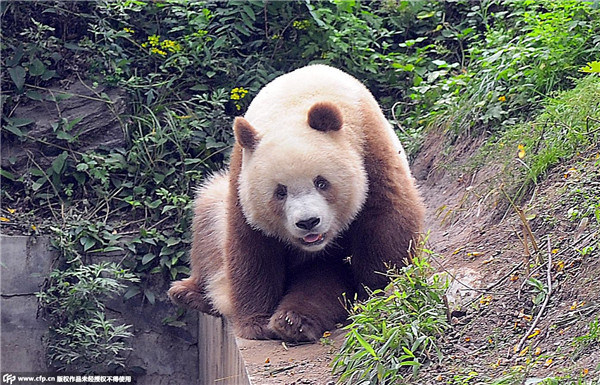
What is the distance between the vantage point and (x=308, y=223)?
4.23 m

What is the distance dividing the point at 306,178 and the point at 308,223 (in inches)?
10.1

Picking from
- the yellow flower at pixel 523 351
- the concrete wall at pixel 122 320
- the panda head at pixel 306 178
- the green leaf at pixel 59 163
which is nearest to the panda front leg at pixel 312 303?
the panda head at pixel 306 178

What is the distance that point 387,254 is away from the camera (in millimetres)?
4543

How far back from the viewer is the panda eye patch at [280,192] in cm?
436

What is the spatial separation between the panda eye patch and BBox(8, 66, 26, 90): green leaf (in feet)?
14.3

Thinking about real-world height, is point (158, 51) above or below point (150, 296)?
above

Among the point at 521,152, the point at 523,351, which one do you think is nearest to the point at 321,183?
the point at 523,351

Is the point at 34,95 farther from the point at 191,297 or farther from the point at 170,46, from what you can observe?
the point at 191,297

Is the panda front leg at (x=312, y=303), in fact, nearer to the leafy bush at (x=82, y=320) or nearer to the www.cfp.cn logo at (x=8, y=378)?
the leafy bush at (x=82, y=320)

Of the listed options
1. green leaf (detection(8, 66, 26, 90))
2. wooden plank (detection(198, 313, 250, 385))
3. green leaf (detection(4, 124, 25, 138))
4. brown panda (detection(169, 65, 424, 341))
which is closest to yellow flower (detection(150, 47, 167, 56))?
green leaf (detection(8, 66, 26, 90))

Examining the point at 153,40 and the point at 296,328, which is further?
the point at 153,40

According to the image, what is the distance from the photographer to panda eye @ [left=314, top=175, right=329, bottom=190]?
14.3 feet

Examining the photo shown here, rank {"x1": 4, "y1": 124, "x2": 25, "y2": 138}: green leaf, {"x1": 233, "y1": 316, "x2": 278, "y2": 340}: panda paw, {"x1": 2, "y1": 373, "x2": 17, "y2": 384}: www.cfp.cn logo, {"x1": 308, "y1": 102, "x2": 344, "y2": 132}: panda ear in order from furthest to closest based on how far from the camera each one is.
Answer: {"x1": 4, "y1": 124, "x2": 25, "y2": 138}: green leaf
{"x1": 2, "y1": 373, "x2": 17, "y2": 384}: www.cfp.cn logo
{"x1": 233, "y1": 316, "x2": 278, "y2": 340}: panda paw
{"x1": 308, "y1": 102, "x2": 344, "y2": 132}: panda ear

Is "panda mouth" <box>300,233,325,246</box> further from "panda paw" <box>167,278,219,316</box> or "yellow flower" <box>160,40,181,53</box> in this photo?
"yellow flower" <box>160,40,181,53</box>
